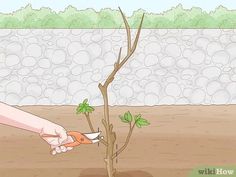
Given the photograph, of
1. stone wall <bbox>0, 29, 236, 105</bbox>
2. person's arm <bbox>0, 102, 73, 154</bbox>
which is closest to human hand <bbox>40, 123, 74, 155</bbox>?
person's arm <bbox>0, 102, 73, 154</bbox>

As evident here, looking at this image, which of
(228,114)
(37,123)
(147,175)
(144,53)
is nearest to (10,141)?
(37,123)

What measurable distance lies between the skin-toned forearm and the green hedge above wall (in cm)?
100

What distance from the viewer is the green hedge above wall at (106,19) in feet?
9.71

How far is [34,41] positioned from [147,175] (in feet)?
3.65

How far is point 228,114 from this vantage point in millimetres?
2752

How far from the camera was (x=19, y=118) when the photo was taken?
2.06 m

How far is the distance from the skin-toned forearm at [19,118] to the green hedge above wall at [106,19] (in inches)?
39.5

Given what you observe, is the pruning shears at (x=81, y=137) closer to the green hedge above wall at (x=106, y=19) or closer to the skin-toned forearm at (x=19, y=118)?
the skin-toned forearm at (x=19, y=118)

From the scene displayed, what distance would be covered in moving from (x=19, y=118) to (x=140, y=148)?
745mm

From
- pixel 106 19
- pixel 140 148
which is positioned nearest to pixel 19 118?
pixel 140 148

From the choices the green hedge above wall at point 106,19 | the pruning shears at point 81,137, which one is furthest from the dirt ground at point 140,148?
the green hedge above wall at point 106,19

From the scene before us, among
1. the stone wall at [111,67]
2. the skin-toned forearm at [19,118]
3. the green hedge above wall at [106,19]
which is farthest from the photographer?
the green hedge above wall at [106,19]

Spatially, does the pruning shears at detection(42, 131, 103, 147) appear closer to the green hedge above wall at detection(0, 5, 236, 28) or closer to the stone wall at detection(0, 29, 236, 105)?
the stone wall at detection(0, 29, 236, 105)

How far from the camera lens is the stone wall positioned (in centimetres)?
280
